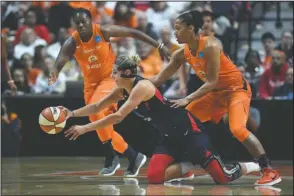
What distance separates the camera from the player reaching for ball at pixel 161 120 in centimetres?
970

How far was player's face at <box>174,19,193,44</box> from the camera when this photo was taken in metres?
10.5

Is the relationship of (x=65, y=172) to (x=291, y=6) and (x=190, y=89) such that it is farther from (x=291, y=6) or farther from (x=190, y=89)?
(x=291, y=6)

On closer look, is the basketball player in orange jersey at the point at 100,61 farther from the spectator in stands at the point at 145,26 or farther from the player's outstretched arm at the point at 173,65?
the spectator in stands at the point at 145,26

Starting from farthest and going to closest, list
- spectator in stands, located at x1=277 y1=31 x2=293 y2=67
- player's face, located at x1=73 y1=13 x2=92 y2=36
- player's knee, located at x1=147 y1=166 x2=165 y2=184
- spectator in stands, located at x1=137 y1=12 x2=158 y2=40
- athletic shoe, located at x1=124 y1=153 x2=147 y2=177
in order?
spectator in stands, located at x1=137 y1=12 x2=158 y2=40
spectator in stands, located at x1=277 y1=31 x2=293 y2=67
athletic shoe, located at x1=124 y1=153 x2=147 y2=177
player's face, located at x1=73 y1=13 x2=92 y2=36
player's knee, located at x1=147 y1=166 x2=165 y2=184

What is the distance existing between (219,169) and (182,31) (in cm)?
180

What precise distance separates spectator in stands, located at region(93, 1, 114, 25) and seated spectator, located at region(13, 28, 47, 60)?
1.33 metres

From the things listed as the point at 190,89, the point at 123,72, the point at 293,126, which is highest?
Result: the point at 123,72

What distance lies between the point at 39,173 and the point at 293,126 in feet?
17.1

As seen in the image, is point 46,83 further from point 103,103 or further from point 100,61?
point 103,103

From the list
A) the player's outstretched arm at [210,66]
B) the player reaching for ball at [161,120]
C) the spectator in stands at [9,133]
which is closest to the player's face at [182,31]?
the player's outstretched arm at [210,66]

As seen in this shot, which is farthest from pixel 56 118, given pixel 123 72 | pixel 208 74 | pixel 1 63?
pixel 1 63

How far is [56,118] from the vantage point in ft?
31.5

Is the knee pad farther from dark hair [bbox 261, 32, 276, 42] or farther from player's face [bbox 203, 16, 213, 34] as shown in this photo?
dark hair [bbox 261, 32, 276, 42]

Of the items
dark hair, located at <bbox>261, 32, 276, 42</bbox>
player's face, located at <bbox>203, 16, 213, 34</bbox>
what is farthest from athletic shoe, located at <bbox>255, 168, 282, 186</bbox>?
dark hair, located at <bbox>261, 32, 276, 42</bbox>
